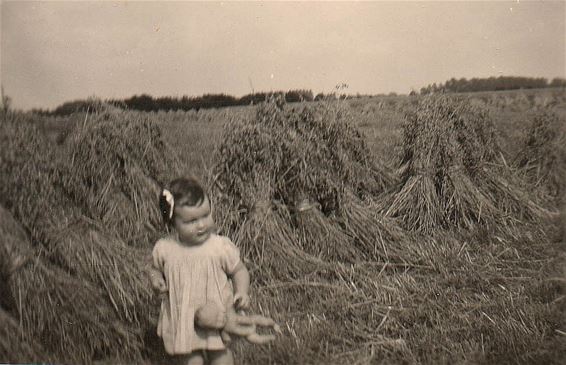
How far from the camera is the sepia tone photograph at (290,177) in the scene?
3838 millimetres

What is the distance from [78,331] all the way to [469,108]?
245cm

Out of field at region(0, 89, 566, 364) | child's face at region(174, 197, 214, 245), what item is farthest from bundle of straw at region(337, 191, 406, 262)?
child's face at region(174, 197, 214, 245)

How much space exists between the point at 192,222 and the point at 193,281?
0.30 metres

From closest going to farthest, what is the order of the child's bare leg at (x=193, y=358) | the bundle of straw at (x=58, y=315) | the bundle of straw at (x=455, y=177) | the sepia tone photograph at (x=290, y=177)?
the child's bare leg at (x=193, y=358) < the sepia tone photograph at (x=290, y=177) < the bundle of straw at (x=58, y=315) < the bundle of straw at (x=455, y=177)

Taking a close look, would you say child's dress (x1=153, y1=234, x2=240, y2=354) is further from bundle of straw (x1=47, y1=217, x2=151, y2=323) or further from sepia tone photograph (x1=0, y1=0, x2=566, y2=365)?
bundle of straw (x1=47, y1=217, x2=151, y2=323)

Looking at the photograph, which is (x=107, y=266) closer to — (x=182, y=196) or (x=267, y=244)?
(x=182, y=196)

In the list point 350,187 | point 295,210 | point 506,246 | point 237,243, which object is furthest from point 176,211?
point 506,246

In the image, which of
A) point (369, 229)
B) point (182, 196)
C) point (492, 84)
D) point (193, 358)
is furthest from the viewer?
point (369, 229)

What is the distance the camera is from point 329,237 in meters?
4.16

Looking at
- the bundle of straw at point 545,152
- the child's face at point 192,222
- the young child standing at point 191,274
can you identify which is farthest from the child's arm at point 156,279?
the bundle of straw at point 545,152

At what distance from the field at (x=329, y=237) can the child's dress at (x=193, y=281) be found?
0.34m

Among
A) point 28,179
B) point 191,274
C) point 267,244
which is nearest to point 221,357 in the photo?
point 191,274

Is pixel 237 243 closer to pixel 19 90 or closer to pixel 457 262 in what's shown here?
pixel 457 262

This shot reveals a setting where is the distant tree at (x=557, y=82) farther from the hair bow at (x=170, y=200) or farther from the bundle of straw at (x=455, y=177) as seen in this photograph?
the hair bow at (x=170, y=200)
